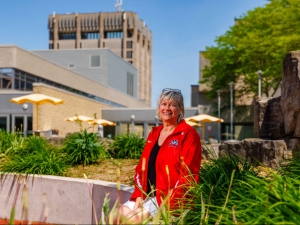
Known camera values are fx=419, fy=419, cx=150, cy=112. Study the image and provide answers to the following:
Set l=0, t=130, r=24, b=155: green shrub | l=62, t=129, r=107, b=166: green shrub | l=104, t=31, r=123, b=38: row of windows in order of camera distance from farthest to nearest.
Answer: l=104, t=31, r=123, b=38: row of windows < l=0, t=130, r=24, b=155: green shrub < l=62, t=129, r=107, b=166: green shrub

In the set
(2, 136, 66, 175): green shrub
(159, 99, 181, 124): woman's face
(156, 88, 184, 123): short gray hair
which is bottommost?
(2, 136, 66, 175): green shrub

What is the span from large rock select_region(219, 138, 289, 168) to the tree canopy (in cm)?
2149

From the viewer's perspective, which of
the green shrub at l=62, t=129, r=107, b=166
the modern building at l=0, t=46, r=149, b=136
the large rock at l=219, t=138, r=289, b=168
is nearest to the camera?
the large rock at l=219, t=138, r=289, b=168

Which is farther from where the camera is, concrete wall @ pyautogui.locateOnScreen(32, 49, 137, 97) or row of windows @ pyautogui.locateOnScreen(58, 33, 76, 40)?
row of windows @ pyautogui.locateOnScreen(58, 33, 76, 40)

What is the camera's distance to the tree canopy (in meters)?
29.5

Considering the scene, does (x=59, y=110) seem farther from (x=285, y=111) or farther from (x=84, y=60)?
(x=285, y=111)

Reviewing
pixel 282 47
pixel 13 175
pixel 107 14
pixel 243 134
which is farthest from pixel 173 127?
pixel 107 14

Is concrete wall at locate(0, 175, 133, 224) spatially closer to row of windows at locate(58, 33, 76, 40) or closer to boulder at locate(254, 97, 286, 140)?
boulder at locate(254, 97, 286, 140)

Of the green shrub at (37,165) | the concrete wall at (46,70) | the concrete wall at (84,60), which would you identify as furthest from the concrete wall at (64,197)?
the concrete wall at (84,60)

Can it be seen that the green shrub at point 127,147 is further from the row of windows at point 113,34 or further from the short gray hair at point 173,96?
the row of windows at point 113,34

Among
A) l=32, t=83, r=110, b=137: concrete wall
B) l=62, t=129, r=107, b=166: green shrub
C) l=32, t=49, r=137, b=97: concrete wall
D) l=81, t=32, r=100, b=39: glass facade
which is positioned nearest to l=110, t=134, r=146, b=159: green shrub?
l=62, t=129, r=107, b=166: green shrub

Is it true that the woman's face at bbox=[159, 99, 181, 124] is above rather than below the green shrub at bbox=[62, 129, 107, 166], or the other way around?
above

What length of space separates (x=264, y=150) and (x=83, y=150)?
3.60 meters

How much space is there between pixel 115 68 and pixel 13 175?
59.8 metres
